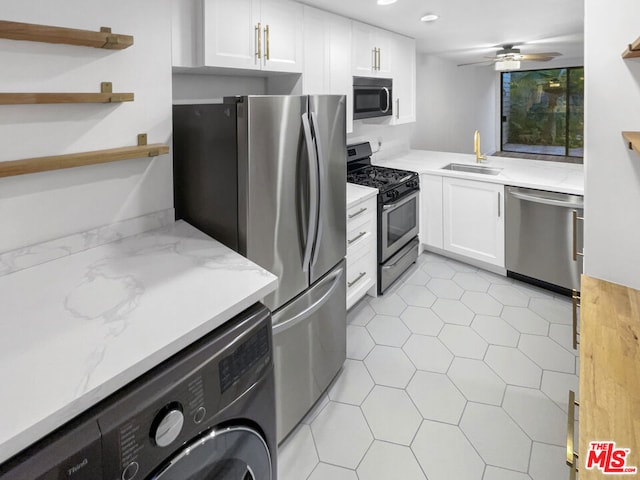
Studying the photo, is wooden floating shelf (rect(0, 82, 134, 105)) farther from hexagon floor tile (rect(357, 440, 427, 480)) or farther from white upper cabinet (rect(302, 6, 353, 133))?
hexagon floor tile (rect(357, 440, 427, 480))

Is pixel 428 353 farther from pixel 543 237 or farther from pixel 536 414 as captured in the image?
pixel 543 237

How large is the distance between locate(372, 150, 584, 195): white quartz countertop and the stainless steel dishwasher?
2.4 inches

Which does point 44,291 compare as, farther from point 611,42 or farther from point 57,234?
point 611,42

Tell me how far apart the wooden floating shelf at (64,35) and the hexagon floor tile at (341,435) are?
Result: 1801mm

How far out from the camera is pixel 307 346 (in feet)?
5.95

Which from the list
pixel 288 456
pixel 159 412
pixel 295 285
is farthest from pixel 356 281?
pixel 159 412

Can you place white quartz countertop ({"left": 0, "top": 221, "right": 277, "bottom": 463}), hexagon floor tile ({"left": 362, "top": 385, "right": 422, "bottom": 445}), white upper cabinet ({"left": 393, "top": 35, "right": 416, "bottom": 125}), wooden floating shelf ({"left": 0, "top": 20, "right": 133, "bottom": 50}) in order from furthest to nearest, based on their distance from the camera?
white upper cabinet ({"left": 393, "top": 35, "right": 416, "bottom": 125}), hexagon floor tile ({"left": 362, "top": 385, "right": 422, "bottom": 445}), wooden floating shelf ({"left": 0, "top": 20, "right": 133, "bottom": 50}), white quartz countertop ({"left": 0, "top": 221, "right": 277, "bottom": 463})

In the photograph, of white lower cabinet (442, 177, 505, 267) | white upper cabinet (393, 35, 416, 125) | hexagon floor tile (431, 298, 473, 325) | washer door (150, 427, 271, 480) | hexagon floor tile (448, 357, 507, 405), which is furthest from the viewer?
white upper cabinet (393, 35, 416, 125)

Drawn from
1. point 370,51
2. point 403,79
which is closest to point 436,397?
point 370,51

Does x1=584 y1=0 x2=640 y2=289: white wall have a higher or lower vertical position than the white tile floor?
higher

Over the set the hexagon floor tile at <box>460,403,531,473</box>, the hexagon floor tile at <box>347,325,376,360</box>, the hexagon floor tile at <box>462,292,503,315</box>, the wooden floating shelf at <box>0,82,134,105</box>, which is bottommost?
the hexagon floor tile at <box>460,403,531,473</box>

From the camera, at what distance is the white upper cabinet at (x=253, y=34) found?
1.83 m

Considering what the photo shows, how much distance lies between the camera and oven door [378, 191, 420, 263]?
298 cm

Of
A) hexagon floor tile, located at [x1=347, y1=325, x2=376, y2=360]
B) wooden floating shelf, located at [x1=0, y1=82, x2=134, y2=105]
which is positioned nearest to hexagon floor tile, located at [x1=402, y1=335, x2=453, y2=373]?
hexagon floor tile, located at [x1=347, y1=325, x2=376, y2=360]
